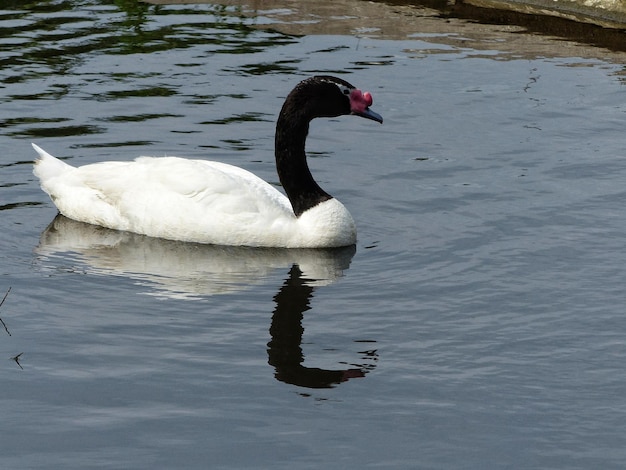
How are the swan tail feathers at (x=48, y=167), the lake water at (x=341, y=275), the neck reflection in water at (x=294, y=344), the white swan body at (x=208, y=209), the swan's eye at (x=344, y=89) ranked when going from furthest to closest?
the swan tail feathers at (x=48, y=167)
the swan's eye at (x=344, y=89)
the white swan body at (x=208, y=209)
the neck reflection in water at (x=294, y=344)
the lake water at (x=341, y=275)

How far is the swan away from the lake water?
0.54 feet

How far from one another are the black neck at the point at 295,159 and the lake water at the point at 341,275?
1.80 ft

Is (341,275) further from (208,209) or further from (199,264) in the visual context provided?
(208,209)

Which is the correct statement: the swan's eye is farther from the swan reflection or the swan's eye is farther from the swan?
the swan reflection

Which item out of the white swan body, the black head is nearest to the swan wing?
the white swan body

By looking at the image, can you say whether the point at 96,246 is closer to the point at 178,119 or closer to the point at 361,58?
the point at 178,119

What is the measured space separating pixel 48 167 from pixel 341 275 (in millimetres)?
3254

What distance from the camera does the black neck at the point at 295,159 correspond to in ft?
39.2

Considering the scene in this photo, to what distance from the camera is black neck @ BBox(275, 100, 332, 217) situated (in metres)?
12.0

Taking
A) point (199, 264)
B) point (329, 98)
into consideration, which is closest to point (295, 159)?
point (329, 98)

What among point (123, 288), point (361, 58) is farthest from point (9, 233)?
point (361, 58)

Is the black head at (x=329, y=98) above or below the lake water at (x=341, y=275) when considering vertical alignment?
above

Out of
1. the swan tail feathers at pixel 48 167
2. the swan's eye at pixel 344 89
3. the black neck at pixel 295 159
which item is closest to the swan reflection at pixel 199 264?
the swan tail feathers at pixel 48 167

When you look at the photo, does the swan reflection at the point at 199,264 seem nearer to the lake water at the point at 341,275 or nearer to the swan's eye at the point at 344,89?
the lake water at the point at 341,275
